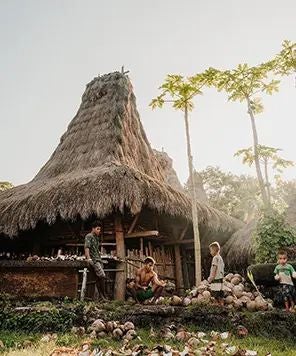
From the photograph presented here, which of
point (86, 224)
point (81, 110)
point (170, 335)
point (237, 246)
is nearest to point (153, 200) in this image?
point (86, 224)

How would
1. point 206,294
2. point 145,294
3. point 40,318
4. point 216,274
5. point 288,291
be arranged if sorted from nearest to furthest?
point 40,318, point 288,291, point 216,274, point 145,294, point 206,294

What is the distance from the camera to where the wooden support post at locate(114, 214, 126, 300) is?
9.12 meters

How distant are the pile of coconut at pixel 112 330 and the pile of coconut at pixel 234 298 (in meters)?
2.25

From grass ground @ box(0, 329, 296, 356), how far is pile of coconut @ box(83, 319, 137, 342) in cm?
10

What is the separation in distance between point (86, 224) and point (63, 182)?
1.38 m

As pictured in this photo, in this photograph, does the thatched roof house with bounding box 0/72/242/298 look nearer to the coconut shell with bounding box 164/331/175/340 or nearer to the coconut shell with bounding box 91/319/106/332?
the coconut shell with bounding box 91/319/106/332

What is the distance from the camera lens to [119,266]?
9.34 metres

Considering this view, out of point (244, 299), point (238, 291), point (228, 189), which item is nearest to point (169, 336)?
point (244, 299)

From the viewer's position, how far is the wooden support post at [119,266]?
9123 mm

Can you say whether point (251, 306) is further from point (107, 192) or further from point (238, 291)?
point (107, 192)

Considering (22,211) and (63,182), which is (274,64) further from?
(22,211)

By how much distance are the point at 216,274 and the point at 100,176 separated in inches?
165

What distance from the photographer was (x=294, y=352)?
3.74m

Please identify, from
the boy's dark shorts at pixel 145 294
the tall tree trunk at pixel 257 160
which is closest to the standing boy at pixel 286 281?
the boy's dark shorts at pixel 145 294
